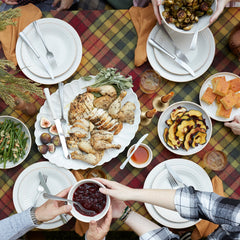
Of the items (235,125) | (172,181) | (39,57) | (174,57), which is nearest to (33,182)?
(39,57)

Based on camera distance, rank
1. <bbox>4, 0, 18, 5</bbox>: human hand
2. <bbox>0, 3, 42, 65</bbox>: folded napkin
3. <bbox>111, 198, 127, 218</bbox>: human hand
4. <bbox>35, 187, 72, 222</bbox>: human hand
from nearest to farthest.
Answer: <bbox>35, 187, 72, 222</bbox>: human hand < <bbox>111, 198, 127, 218</bbox>: human hand < <bbox>0, 3, 42, 65</bbox>: folded napkin < <bbox>4, 0, 18, 5</bbox>: human hand

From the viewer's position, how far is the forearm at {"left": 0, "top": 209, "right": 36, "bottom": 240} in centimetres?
163

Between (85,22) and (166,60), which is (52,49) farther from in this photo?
(166,60)

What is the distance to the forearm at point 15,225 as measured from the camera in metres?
1.63

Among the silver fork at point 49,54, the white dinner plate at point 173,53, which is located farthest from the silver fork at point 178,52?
the silver fork at point 49,54

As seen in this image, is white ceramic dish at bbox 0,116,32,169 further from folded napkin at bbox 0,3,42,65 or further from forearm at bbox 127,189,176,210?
forearm at bbox 127,189,176,210

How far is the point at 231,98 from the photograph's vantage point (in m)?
1.79

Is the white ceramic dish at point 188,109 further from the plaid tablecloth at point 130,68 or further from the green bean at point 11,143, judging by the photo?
the green bean at point 11,143

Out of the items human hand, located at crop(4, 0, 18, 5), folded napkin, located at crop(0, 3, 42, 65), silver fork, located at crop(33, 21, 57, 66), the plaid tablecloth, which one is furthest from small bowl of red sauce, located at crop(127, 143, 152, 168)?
human hand, located at crop(4, 0, 18, 5)

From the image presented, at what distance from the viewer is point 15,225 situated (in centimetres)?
163

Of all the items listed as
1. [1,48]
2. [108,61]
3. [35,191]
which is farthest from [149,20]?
[35,191]

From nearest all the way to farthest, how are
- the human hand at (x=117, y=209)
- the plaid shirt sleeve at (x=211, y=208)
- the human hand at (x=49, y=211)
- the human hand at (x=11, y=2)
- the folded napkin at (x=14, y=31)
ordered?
the plaid shirt sleeve at (x=211, y=208), the human hand at (x=49, y=211), the human hand at (x=117, y=209), the folded napkin at (x=14, y=31), the human hand at (x=11, y=2)

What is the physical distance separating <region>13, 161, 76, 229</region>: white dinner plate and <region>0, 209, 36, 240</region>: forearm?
192mm

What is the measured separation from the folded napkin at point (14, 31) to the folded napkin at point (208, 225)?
1697mm
